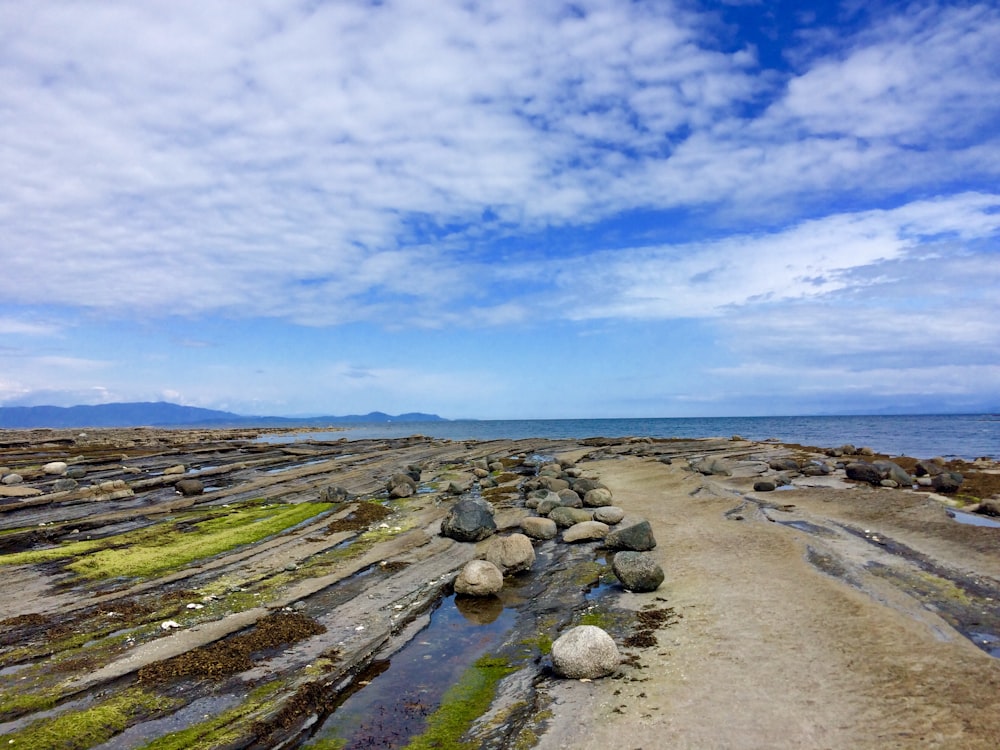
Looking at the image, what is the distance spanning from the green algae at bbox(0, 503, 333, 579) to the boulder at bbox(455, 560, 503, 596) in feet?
Answer: 34.3

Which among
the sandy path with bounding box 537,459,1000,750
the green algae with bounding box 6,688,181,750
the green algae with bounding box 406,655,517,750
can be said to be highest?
the sandy path with bounding box 537,459,1000,750

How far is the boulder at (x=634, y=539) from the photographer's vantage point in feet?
67.1

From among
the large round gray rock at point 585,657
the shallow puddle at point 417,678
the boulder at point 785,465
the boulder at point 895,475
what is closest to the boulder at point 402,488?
the shallow puddle at point 417,678

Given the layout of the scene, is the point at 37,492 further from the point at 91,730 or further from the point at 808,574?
the point at 808,574

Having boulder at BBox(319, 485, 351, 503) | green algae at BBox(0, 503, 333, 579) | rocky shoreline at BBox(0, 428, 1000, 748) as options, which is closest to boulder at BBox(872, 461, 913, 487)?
rocky shoreline at BBox(0, 428, 1000, 748)

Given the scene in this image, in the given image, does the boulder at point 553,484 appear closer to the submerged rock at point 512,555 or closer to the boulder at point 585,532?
the boulder at point 585,532

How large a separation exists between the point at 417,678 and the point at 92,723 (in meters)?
5.73

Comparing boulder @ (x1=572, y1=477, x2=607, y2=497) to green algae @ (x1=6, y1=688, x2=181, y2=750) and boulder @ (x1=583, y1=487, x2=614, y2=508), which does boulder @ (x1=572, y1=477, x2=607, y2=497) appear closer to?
boulder @ (x1=583, y1=487, x2=614, y2=508)

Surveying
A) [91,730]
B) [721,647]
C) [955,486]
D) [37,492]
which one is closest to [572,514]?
[721,647]

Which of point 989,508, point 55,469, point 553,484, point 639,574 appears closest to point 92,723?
point 639,574

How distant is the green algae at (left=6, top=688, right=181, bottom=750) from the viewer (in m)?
9.02

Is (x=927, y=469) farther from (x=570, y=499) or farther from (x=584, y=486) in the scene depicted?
(x=570, y=499)

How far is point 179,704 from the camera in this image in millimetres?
10180

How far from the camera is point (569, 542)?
73.3 ft
